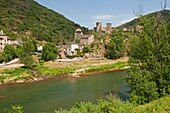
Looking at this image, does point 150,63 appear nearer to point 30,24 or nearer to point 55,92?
point 55,92

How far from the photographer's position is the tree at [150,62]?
71.8ft

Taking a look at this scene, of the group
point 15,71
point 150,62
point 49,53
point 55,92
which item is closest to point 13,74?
point 15,71

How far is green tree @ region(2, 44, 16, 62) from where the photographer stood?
61812 millimetres

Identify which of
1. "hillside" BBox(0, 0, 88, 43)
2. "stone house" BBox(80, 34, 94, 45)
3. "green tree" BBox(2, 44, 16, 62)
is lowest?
"green tree" BBox(2, 44, 16, 62)

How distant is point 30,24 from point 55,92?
77600 millimetres

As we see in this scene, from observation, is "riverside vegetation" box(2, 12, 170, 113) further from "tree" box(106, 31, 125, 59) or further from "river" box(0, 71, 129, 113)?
"tree" box(106, 31, 125, 59)

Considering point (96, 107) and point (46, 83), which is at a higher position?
Answer: point (96, 107)

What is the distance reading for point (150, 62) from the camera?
23391mm

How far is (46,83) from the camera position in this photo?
45344 mm

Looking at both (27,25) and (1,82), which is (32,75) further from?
(27,25)

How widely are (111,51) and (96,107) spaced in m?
59.2

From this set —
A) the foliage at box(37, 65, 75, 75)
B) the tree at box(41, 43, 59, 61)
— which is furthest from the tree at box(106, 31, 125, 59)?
the foliage at box(37, 65, 75, 75)

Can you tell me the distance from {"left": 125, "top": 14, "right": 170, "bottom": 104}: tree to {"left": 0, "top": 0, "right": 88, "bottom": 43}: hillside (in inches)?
2735

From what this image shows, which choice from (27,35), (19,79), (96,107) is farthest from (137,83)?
(27,35)
